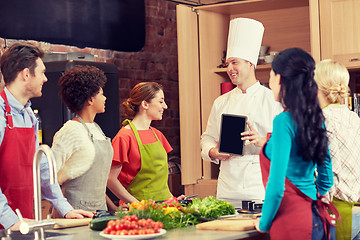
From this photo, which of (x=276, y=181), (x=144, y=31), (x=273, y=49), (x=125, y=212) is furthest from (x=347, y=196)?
(x=144, y=31)

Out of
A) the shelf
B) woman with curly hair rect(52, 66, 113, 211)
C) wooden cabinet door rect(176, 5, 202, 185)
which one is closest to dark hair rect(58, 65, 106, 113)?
woman with curly hair rect(52, 66, 113, 211)

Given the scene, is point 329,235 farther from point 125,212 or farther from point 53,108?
point 53,108

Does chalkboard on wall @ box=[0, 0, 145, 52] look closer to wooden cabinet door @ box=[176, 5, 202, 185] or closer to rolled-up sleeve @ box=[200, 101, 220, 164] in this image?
wooden cabinet door @ box=[176, 5, 202, 185]

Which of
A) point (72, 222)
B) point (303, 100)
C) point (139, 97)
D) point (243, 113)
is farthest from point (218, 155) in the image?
point (303, 100)

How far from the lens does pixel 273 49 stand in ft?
17.4

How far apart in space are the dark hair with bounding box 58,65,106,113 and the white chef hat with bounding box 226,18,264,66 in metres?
1.05

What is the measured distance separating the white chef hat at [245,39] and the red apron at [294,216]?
167 cm

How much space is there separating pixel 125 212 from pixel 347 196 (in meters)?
1.07

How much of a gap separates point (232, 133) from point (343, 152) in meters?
0.62

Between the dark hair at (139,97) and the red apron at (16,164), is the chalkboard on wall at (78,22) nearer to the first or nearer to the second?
the dark hair at (139,97)

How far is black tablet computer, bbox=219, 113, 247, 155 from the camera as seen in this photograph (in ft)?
10.5

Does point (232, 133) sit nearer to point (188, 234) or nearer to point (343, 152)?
point (343, 152)

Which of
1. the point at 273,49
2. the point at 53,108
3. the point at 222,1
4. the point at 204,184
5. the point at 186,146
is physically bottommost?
the point at 204,184

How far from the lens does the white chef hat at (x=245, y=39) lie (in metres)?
3.85
